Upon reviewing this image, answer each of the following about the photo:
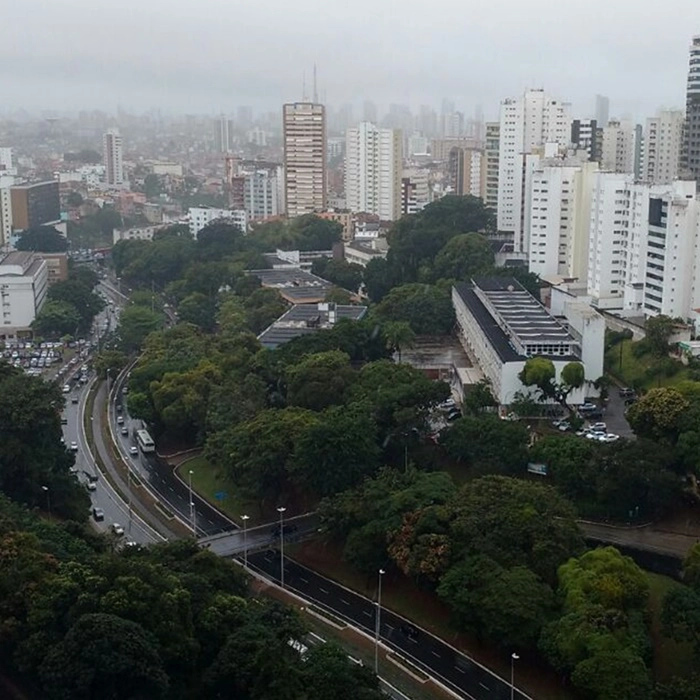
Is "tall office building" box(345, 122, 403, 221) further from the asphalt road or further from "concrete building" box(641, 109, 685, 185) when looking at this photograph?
the asphalt road

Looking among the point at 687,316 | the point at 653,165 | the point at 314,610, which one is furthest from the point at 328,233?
the point at 314,610

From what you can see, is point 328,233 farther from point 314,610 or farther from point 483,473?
point 314,610

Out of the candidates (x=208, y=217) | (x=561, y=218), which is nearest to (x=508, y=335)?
(x=561, y=218)

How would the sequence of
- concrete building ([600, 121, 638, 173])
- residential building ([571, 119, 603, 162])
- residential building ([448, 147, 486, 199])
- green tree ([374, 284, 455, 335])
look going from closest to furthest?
green tree ([374, 284, 455, 335]) → residential building ([571, 119, 603, 162]) → concrete building ([600, 121, 638, 173]) → residential building ([448, 147, 486, 199])

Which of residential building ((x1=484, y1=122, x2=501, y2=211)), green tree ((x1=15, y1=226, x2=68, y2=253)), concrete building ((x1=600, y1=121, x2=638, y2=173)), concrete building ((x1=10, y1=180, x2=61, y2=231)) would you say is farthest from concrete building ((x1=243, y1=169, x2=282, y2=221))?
concrete building ((x1=600, y1=121, x2=638, y2=173))

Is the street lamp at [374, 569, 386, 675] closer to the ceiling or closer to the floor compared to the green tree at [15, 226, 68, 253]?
closer to the floor
